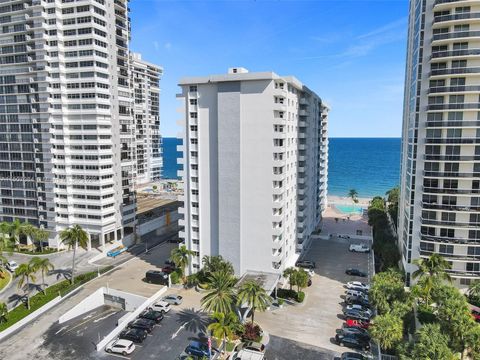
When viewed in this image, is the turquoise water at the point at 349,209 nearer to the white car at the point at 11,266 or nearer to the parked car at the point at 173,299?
the parked car at the point at 173,299

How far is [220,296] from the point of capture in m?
47.8

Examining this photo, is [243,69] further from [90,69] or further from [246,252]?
[90,69]

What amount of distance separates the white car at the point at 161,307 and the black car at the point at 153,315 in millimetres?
1533

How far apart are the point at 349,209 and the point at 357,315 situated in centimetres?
9567

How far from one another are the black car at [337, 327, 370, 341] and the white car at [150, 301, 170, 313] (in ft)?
90.1

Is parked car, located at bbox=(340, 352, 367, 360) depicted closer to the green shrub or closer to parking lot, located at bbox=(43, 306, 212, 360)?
parking lot, located at bbox=(43, 306, 212, 360)

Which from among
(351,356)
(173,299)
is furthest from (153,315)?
(351,356)

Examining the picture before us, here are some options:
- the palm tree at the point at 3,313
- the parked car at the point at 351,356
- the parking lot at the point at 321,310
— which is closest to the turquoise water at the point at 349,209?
the parking lot at the point at 321,310

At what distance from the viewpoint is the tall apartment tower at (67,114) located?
264 feet

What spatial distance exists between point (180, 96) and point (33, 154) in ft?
155

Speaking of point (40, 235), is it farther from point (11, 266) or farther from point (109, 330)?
point (109, 330)

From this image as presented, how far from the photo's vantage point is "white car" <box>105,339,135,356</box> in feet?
151

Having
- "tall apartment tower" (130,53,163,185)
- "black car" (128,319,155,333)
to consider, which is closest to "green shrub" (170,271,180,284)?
"black car" (128,319,155,333)

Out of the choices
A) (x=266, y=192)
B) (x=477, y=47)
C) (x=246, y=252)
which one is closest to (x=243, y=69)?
(x=266, y=192)
